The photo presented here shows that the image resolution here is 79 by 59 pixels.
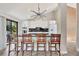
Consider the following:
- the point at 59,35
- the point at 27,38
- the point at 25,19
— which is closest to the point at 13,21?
the point at 25,19

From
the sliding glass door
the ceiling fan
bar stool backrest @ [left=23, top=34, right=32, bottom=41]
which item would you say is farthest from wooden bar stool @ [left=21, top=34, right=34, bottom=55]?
the ceiling fan

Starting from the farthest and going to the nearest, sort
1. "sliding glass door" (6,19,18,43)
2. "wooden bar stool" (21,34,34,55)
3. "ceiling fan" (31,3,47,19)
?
"ceiling fan" (31,3,47,19) < "wooden bar stool" (21,34,34,55) < "sliding glass door" (6,19,18,43)

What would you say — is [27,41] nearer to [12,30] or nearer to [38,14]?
[12,30]

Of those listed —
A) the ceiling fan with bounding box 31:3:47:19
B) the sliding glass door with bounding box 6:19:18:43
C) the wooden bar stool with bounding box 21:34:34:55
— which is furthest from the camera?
the ceiling fan with bounding box 31:3:47:19

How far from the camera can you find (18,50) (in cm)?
331

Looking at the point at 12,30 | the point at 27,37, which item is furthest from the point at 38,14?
the point at 12,30

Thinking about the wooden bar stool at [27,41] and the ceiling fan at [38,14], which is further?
the ceiling fan at [38,14]

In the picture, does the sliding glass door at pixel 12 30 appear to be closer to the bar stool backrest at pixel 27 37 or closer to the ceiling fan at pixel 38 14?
the bar stool backrest at pixel 27 37

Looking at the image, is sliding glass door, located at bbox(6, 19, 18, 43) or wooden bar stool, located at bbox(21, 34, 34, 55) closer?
sliding glass door, located at bbox(6, 19, 18, 43)

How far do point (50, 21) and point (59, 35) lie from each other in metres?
0.38

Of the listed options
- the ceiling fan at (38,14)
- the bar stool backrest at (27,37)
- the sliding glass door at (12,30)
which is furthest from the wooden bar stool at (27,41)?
the ceiling fan at (38,14)

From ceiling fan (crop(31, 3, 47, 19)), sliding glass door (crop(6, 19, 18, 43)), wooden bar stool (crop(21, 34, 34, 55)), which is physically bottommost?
wooden bar stool (crop(21, 34, 34, 55))

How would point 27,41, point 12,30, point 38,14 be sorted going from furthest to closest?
1. point 38,14
2. point 27,41
3. point 12,30

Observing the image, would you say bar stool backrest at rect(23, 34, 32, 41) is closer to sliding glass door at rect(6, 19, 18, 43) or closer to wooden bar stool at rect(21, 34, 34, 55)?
wooden bar stool at rect(21, 34, 34, 55)
